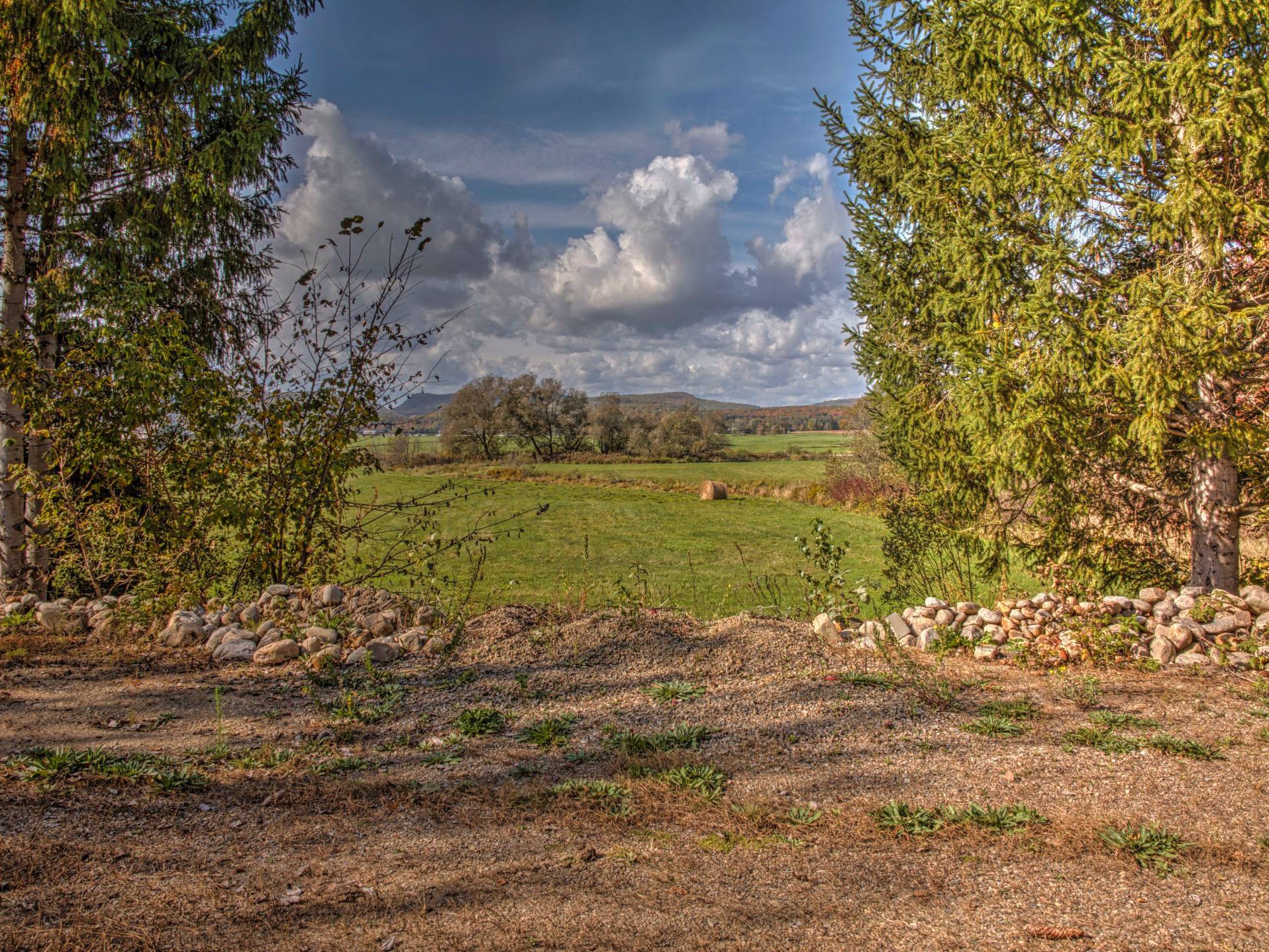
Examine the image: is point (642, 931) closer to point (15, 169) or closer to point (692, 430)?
point (15, 169)

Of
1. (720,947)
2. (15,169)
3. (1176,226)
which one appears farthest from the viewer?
(15,169)

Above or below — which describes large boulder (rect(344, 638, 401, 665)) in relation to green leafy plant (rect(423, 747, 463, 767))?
above

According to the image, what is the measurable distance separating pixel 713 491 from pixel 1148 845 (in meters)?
35.3

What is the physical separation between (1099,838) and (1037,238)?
566cm

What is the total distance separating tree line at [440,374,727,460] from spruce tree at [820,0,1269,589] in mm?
46174

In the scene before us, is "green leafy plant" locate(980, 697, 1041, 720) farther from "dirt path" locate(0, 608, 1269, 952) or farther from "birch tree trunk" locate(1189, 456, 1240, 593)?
"birch tree trunk" locate(1189, 456, 1240, 593)

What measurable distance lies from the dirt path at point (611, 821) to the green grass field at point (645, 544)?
2.95 metres

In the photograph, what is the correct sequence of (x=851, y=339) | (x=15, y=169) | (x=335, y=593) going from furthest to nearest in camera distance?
(x=851, y=339) < (x=15, y=169) < (x=335, y=593)

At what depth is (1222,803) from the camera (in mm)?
3113

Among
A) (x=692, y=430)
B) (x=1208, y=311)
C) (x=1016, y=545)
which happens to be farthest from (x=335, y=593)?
(x=692, y=430)

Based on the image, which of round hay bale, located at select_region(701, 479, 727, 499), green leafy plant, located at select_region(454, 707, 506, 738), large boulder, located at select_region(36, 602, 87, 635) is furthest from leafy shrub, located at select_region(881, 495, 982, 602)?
round hay bale, located at select_region(701, 479, 727, 499)

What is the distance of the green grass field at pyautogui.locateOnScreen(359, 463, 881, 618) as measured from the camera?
41.5ft

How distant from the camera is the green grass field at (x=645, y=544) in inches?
498

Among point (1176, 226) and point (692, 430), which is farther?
point (692, 430)
